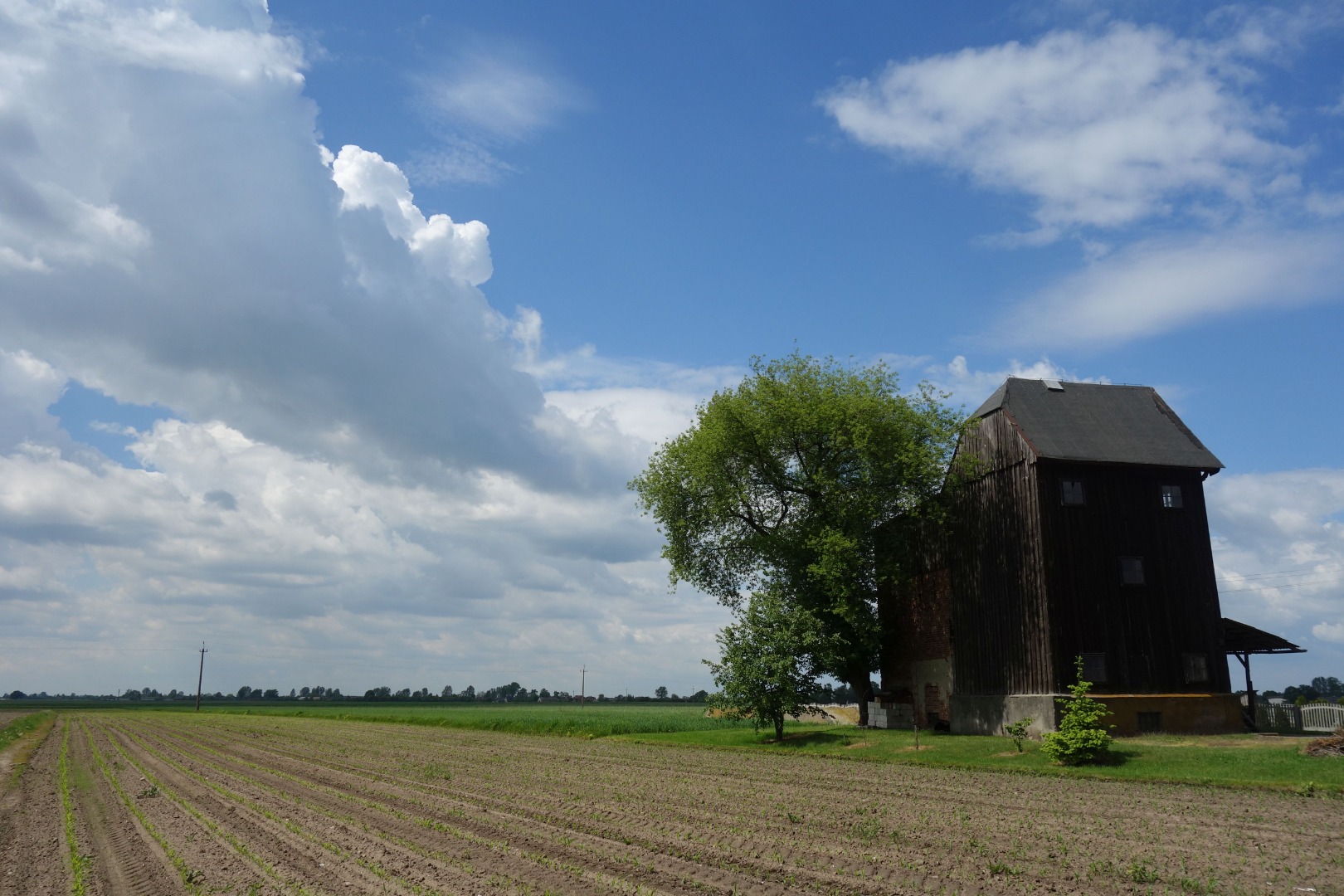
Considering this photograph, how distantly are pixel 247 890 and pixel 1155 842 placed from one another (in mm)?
13451

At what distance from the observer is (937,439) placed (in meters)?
40.6

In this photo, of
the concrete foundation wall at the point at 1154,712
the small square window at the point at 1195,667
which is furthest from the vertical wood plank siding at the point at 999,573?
the small square window at the point at 1195,667

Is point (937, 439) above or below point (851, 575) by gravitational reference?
above

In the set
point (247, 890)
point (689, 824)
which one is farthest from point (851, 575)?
point (247, 890)

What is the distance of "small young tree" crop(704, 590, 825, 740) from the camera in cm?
3756

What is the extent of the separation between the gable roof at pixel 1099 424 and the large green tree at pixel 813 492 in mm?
3849

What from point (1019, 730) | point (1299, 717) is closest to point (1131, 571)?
point (1019, 730)

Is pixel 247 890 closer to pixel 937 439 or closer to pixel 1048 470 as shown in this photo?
pixel 1048 470

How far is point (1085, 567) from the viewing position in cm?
3400

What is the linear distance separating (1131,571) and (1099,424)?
6439 millimetres

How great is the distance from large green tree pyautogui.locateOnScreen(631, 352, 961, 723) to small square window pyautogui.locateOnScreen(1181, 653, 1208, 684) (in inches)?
455

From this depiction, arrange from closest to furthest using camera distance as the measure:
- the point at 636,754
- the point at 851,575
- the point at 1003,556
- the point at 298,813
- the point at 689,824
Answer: the point at 689,824 → the point at 298,813 → the point at 636,754 → the point at 1003,556 → the point at 851,575

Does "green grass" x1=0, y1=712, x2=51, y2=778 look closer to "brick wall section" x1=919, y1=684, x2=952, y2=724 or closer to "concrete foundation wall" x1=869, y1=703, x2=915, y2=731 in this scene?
"concrete foundation wall" x1=869, y1=703, x2=915, y2=731

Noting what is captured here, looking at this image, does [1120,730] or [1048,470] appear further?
[1048,470]
